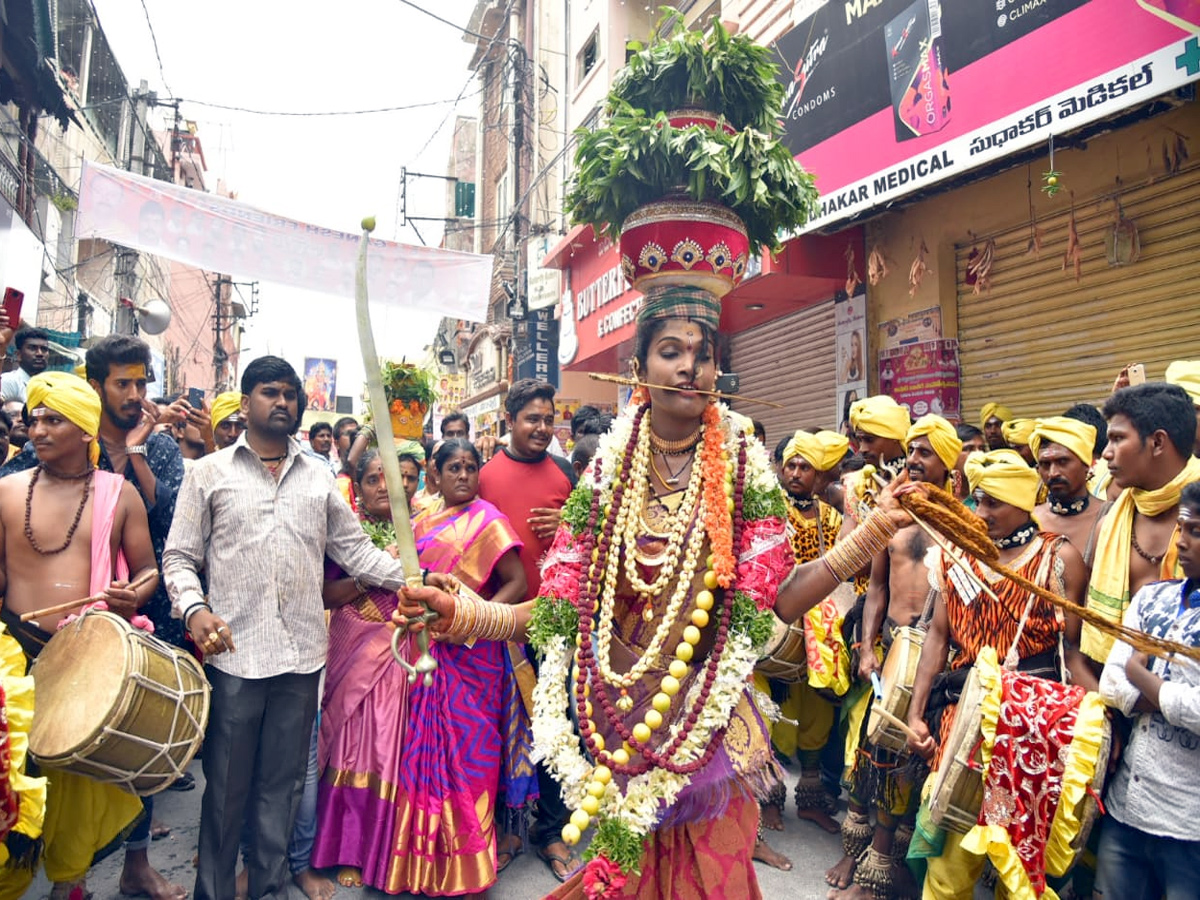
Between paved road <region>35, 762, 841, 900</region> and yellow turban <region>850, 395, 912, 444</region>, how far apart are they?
89.8 inches

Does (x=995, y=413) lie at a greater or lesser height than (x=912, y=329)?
lesser

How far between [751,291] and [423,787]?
6.98 meters

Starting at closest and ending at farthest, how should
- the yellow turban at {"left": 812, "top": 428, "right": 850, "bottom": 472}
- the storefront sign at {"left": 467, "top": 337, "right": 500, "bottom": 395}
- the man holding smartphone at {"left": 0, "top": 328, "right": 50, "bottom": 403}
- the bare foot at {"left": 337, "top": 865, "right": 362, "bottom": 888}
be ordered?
1. the bare foot at {"left": 337, "top": 865, "right": 362, "bottom": 888}
2. the yellow turban at {"left": 812, "top": 428, "right": 850, "bottom": 472}
3. the man holding smartphone at {"left": 0, "top": 328, "right": 50, "bottom": 403}
4. the storefront sign at {"left": 467, "top": 337, "right": 500, "bottom": 395}

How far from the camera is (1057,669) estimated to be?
3.38 metres

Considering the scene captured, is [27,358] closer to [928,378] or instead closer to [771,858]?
[771,858]

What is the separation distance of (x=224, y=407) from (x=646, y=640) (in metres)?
4.01

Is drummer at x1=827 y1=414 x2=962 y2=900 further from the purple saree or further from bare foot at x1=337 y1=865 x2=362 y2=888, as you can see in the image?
bare foot at x1=337 y1=865 x2=362 y2=888

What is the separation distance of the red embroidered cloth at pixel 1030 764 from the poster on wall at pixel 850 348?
5902 mm

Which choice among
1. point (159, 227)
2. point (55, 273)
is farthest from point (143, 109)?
point (159, 227)

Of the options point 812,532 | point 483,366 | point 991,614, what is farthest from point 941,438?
point 483,366

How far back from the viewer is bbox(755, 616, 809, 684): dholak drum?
15.4ft

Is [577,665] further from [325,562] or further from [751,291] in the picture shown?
[751,291]

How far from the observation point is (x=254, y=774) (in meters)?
3.74

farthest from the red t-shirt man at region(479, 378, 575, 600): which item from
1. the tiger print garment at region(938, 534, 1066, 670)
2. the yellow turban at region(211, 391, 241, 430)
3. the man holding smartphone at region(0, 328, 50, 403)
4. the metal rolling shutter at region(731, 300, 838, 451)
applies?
the metal rolling shutter at region(731, 300, 838, 451)
